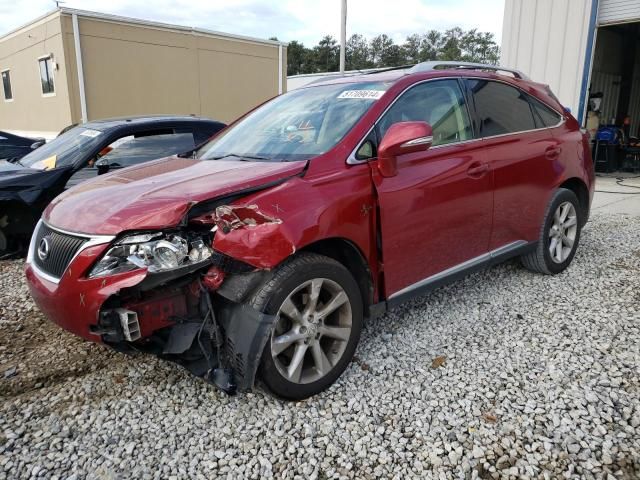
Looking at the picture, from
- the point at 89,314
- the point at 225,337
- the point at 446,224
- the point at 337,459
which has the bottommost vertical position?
the point at 337,459

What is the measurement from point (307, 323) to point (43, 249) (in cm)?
151

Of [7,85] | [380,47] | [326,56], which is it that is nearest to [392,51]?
[380,47]

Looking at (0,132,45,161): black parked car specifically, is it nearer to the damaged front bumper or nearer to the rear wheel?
the rear wheel

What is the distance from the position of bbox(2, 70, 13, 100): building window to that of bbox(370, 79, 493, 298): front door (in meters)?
20.6

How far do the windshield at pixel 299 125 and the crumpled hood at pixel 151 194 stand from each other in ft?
0.75

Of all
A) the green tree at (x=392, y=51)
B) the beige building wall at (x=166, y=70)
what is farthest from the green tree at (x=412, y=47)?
the beige building wall at (x=166, y=70)

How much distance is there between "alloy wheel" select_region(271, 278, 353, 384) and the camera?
2.61m

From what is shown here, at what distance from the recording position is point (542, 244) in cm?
435

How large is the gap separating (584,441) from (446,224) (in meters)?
1.49

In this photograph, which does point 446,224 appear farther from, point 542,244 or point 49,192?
point 49,192

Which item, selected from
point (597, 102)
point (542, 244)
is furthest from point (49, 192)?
point (597, 102)

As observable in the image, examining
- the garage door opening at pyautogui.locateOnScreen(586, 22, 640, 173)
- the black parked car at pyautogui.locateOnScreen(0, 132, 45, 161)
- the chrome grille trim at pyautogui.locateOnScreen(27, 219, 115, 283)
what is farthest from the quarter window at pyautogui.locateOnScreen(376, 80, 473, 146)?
the garage door opening at pyautogui.locateOnScreen(586, 22, 640, 173)

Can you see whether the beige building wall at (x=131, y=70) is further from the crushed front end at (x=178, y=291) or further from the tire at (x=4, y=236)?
the crushed front end at (x=178, y=291)

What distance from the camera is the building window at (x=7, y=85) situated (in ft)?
62.8
